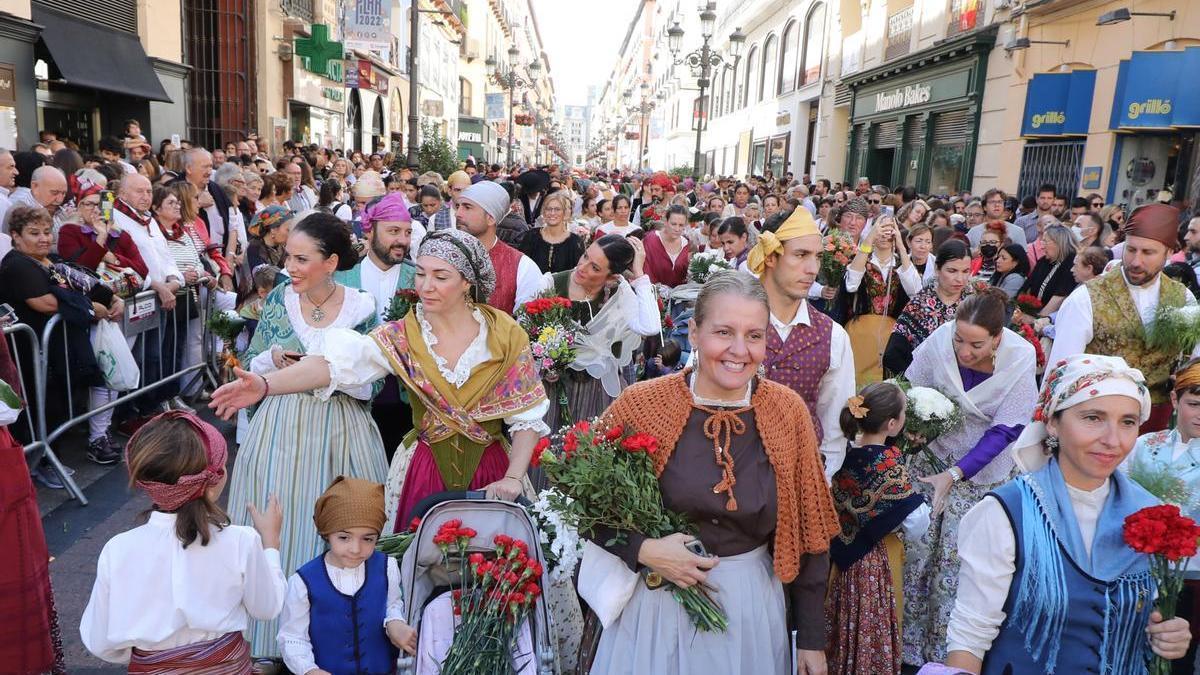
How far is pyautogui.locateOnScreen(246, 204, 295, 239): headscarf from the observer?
7.89 meters

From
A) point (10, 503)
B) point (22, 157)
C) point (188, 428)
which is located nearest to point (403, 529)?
point (188, 428)

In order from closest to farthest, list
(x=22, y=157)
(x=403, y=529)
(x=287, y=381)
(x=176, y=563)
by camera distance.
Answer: (x=176, y=563) → (x=287, y=381) → (x=403, y=529) → (x=22, y=157)

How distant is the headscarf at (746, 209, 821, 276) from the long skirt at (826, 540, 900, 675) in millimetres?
1370

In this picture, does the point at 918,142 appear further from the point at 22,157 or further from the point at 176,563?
the point at 176,563

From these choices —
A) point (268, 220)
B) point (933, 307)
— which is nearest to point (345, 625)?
point (933, 307)

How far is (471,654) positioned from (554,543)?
1.74ft

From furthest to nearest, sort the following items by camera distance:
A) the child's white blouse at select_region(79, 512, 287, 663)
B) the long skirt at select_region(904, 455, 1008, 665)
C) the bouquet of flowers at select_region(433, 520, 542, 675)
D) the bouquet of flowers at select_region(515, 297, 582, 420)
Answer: the bouquet of flowers at select_region(515, 297, 582, 420)
the long skirt at select_region(904, 455, 1008, 665)
the bouquet of flowers at select_region(433, 520, 542, 675)
the child's white blouse at select_region(79, 512, 287, 663)

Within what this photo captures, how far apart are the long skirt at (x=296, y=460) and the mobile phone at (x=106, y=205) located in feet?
12.9

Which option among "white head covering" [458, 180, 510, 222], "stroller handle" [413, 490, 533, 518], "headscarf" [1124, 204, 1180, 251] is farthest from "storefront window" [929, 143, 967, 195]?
"stroller handle" [413, 490, 533, 518]

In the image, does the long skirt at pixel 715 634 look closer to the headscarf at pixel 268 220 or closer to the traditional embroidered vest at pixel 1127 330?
the traditional embroidered vest at pixel 1127 330

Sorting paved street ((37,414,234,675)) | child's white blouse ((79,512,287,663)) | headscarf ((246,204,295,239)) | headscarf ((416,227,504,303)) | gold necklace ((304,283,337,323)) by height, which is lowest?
paved street ((37,414,234,675))

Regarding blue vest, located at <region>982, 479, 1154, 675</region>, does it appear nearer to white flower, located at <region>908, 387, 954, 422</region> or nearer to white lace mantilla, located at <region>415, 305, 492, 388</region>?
white flower, located at <region>908, 387, 954, 422</region>

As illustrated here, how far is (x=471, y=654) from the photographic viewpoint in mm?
2912

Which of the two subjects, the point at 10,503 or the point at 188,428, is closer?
the point at 188,428
